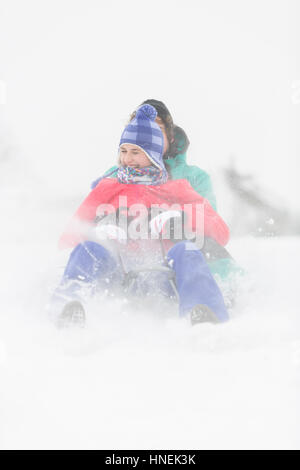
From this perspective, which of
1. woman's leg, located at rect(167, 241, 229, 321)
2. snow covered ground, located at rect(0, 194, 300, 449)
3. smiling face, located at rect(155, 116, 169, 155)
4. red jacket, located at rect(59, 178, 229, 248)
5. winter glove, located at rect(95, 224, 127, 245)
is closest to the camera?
snow covered ground, located at rect(0, 194, 300, 449)

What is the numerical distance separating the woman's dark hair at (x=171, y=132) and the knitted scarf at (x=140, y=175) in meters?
0.25

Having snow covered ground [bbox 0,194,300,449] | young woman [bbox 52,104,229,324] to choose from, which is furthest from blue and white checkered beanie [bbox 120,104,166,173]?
snow covered ground [bbox 0,194,300,449]

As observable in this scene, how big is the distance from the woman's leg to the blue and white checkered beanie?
19.4 inches

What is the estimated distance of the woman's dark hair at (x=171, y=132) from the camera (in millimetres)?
2029

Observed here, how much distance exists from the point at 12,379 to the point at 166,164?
4.30ft

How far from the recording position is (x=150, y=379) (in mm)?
1006

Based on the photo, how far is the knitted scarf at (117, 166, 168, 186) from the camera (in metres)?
1.79

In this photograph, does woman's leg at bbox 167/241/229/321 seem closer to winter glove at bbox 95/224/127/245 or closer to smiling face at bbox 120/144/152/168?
winter glove at bbox 95/224/127/245

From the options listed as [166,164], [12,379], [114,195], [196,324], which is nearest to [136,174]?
[114,195]

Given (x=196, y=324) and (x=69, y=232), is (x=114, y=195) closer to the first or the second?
(x=69, y=232)

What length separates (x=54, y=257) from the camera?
1.96 meters

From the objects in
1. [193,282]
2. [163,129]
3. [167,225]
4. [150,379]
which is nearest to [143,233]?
[167,225]

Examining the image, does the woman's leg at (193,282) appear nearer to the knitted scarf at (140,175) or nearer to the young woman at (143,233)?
the young woman at (143,233)

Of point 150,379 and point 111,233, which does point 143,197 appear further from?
point 150,379
